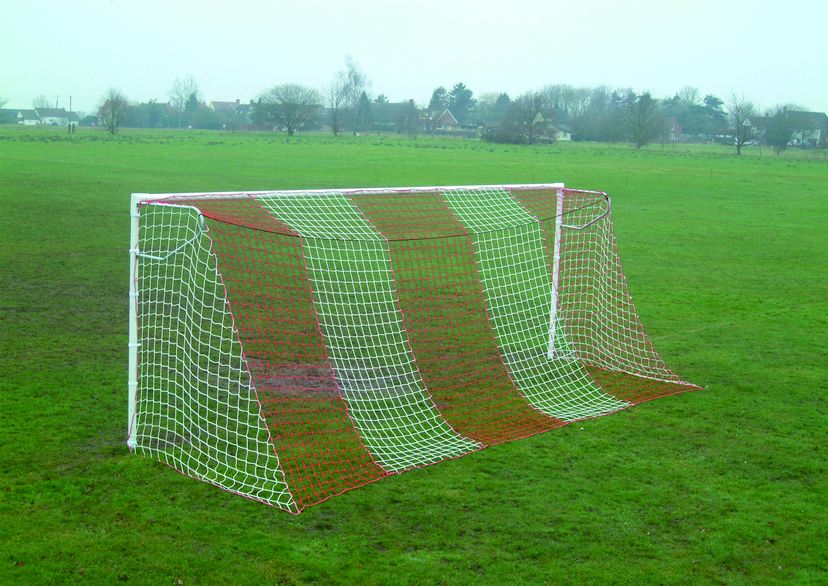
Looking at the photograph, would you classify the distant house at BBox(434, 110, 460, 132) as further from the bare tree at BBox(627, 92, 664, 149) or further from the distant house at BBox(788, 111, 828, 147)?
the distant house at BBox(788, 111, 828, 147)

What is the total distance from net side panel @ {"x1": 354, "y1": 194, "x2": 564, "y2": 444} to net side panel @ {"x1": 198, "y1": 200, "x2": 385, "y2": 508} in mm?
1056

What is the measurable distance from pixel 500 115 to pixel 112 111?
123ft

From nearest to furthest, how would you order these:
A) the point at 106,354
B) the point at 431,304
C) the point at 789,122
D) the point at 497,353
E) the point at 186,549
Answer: the point at 186,549 → the point at 106,354 → the point at 497,353 → the point at 431,304 → the point at 789,122

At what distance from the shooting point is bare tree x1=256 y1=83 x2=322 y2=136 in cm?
6831

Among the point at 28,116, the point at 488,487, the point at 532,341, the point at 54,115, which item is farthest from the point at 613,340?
the point at 28,116

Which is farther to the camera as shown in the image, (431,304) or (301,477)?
(431,304)

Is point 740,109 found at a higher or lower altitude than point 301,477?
higher

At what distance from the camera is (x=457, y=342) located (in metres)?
10.1

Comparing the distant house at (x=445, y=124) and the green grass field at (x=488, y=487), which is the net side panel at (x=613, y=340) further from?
the distant house at (x=445, y=124)

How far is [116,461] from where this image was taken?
6414 mm

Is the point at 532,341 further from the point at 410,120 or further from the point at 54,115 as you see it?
the point at 54,115

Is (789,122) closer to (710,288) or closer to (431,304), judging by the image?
(710,288)

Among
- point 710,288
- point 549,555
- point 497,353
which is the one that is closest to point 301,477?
point 549,555

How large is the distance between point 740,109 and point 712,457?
6188 centimetres
